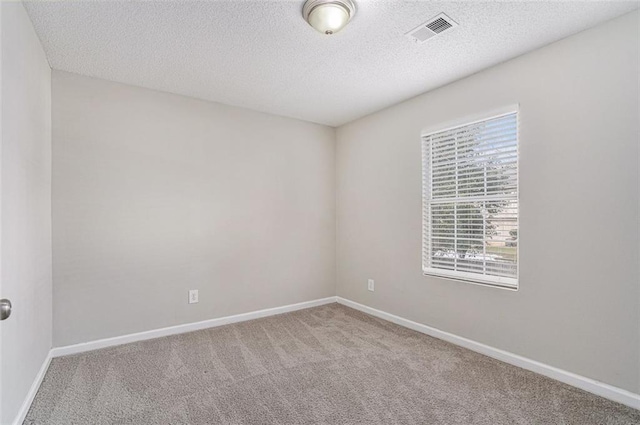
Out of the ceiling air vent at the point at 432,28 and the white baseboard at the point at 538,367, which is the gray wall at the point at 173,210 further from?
the ceiling air vent at the point at 432,28

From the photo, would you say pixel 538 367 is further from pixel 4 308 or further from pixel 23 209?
pixel 23 209

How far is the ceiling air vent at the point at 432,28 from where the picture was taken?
6.83ft

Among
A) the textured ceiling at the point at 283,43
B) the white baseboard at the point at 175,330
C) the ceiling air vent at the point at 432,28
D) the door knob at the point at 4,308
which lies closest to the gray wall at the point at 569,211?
the textured ceiling at the point at 283,43

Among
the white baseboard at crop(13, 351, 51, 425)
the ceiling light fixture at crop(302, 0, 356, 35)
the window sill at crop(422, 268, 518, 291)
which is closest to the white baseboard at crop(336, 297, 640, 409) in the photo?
the window sill at crop(422, 268, 518, 291)

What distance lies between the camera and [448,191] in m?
3.11

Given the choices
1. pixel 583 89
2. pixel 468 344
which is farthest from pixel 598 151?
pixel 468 344

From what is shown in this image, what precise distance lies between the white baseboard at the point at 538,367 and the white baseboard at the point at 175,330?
1.23 meters

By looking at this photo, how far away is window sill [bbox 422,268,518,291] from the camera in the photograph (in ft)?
8.59

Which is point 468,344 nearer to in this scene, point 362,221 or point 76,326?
point 362,221

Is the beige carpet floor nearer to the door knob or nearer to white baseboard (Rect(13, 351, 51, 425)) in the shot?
white baseboard (Rect(13, 351, 51, 425))

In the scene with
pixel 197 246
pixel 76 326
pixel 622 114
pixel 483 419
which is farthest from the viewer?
pixel 197 246

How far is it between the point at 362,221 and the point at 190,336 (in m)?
2.28

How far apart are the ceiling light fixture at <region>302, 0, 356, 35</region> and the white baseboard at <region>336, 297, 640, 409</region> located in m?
2.73

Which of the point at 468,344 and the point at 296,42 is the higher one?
the point at 296,42
